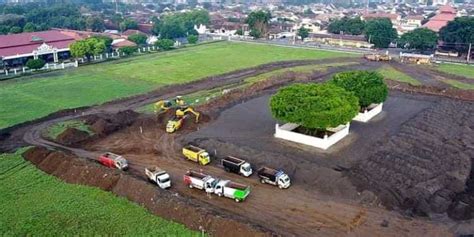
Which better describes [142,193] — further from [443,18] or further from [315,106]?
[443,18]

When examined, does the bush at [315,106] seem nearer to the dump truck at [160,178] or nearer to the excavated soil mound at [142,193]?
the dump truck at [160,178]

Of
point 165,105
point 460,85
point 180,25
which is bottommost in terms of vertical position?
point 165,105

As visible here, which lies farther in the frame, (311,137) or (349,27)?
(349,27)

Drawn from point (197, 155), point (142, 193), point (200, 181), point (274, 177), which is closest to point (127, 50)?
point (197, 155)

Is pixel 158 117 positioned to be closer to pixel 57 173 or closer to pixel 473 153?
pixel 57 173

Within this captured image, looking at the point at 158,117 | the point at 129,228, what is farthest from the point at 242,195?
the point at 158,117

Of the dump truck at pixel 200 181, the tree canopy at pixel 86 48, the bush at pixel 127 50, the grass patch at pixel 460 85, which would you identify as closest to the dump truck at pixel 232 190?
the dump truck at pixel 200 181

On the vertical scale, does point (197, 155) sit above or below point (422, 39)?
below
